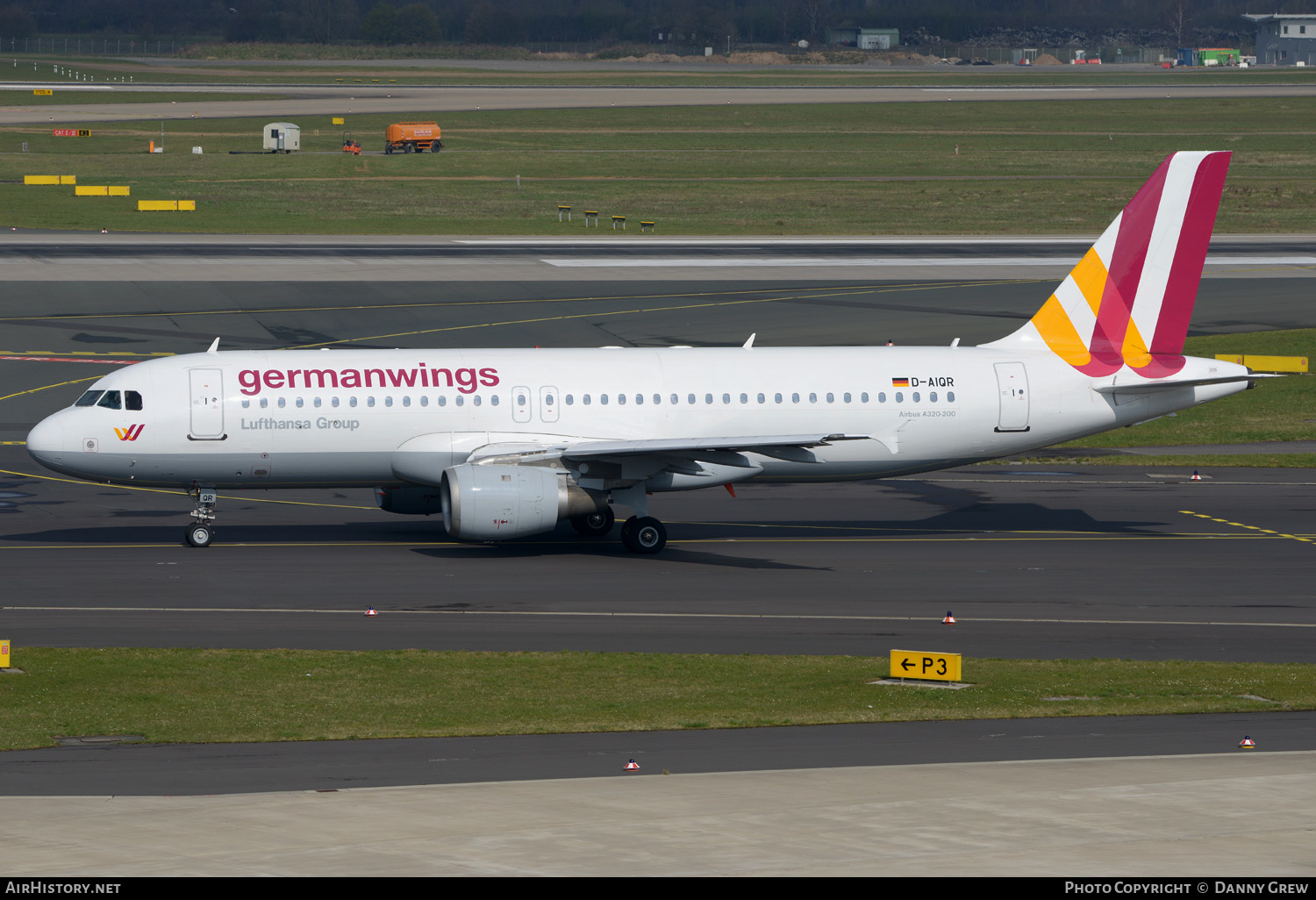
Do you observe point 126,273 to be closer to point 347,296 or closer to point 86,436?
point 347,296

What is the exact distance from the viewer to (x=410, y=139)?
146m

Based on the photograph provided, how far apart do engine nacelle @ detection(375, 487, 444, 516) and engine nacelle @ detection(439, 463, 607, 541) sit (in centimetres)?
276

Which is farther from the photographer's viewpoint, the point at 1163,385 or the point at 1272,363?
the point at 1272,363

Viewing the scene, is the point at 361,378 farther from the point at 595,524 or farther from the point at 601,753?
the point at 601,753

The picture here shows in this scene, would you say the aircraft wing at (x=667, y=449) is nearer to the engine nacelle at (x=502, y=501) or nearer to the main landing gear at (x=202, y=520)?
the engine nacelle at (x=502, y=501)

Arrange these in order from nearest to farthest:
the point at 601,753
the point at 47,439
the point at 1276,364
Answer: the point at 601,753 < the point at 47,439 < the point at 1276,364

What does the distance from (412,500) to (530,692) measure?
1447 cm

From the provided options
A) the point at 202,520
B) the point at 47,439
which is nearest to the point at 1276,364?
the point at 202,520

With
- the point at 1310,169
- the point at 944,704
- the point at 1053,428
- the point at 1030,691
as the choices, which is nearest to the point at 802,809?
the point at 944,704

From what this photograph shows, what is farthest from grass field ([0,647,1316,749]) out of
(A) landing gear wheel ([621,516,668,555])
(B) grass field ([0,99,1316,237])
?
(B) grass field ([0,99,1316,237])

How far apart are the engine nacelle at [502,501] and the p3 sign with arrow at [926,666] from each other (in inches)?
472

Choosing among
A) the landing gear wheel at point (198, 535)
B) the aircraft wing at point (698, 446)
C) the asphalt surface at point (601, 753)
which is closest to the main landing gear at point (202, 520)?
the landing gear wheel at point (198, 535)

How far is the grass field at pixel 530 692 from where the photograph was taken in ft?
80.6

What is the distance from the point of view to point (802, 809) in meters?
19.7
